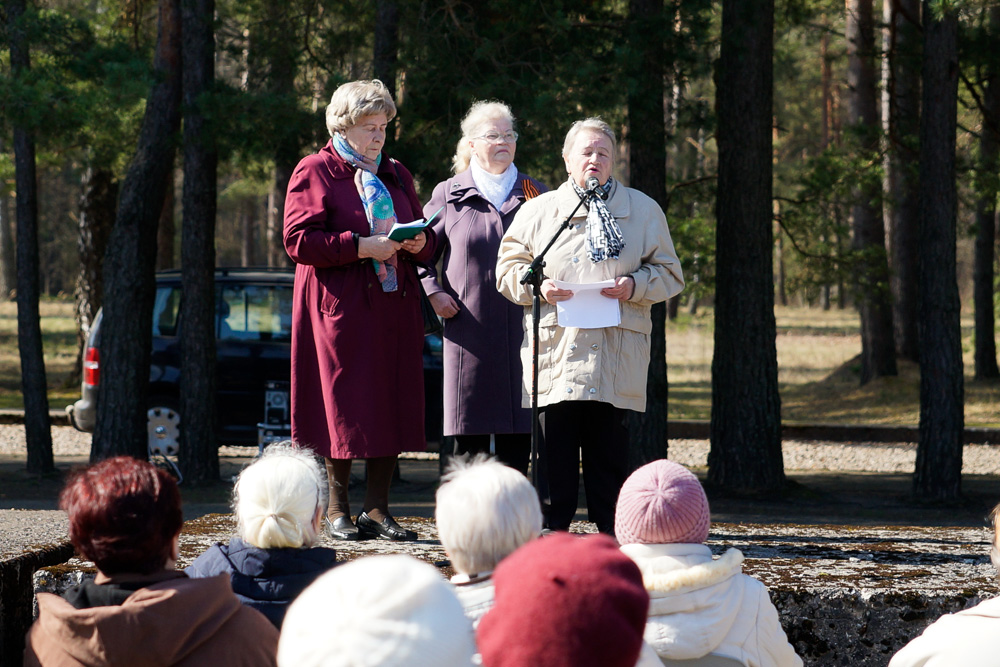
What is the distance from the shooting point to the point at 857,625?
12.2 feet

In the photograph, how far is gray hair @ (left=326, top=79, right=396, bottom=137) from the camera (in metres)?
4.43

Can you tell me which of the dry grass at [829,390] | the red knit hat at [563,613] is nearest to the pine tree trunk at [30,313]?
the dry grass at [829,390]

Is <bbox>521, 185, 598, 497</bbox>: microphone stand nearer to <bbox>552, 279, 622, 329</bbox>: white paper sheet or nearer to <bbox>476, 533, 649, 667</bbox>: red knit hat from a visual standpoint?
<bbox>552, 279, 622, 329</bbox>: white paper sheet

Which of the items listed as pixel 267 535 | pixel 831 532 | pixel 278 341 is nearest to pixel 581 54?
pixel 278 341

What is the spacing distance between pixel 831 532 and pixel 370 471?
215 centimetres

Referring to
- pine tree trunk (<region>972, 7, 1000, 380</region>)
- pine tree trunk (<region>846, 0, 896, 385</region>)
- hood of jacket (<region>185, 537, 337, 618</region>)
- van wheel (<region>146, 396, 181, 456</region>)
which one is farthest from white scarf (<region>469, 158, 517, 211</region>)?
pine tree trunk (<region>972, 7, 1000, 380</region>)

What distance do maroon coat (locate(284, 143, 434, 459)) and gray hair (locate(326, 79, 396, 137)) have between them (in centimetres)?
18

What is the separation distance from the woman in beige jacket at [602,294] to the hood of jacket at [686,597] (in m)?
1.67

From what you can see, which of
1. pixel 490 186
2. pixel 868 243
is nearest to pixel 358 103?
pixel 490 186

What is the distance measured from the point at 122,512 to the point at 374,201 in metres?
2.41

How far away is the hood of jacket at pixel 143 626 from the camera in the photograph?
2361mm

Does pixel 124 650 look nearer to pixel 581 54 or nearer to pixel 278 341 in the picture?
pixel 581 54

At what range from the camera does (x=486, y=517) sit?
2.25 meters

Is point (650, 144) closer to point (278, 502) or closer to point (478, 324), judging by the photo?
point (478, 324)
